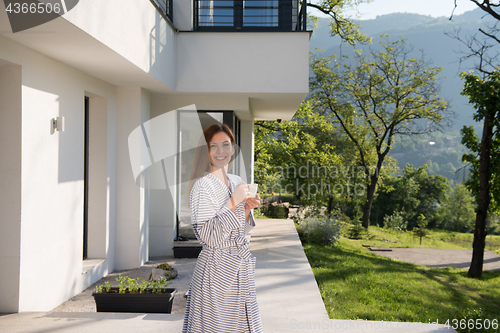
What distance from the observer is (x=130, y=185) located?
5.98 meters

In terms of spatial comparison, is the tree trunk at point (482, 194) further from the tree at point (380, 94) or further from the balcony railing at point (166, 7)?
the tree at point (380, 94)

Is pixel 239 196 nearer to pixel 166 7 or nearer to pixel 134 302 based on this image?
pixel 134 302

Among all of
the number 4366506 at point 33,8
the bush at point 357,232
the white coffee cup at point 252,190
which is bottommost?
the bush at point 357,232

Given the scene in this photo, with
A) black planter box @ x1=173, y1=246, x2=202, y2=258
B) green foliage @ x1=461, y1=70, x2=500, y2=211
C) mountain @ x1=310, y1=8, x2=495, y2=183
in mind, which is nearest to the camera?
black planter box @ x1=173, y1=246, x2=202, y2=258

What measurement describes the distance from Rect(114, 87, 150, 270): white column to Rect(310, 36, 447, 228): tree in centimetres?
1654

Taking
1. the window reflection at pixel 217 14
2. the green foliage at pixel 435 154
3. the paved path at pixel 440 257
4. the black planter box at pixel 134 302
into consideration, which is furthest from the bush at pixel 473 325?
the green foliage at pixel 435 154

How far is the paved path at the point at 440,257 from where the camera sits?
1470cm

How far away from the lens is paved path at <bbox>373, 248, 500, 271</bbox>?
1470 centimetres

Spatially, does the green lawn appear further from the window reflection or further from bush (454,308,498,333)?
the window reflection

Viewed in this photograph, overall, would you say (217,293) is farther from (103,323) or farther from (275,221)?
(275,221)

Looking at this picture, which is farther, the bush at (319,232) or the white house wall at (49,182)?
the bush at (319,232)

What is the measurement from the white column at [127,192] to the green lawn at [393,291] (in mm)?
2978

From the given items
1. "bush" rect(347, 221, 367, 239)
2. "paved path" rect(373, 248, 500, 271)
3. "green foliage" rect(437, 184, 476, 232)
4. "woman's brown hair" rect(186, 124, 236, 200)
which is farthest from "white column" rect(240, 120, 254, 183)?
"green foliage" rect(437, 184, 476, 232)

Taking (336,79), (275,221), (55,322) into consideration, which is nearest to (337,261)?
(275,221)
